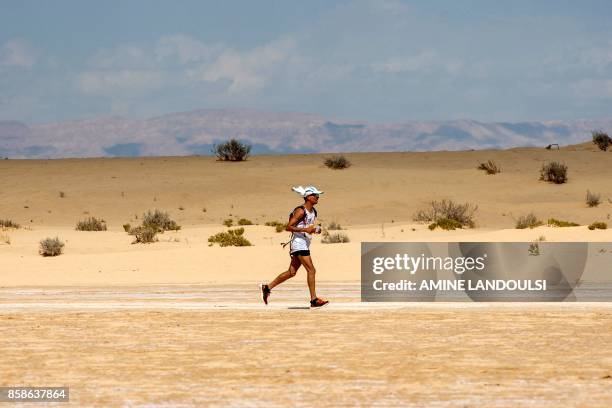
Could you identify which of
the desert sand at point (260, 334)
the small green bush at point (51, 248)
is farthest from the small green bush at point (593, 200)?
the small green bush at point (51, 248)

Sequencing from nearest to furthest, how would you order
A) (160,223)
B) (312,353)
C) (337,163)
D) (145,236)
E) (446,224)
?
(312,353) → (145,236) → (446,224) → (160,223) → (337,163)

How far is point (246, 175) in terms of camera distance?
233 ft

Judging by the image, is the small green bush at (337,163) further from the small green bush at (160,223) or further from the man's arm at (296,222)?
the man's arm at (296,222)

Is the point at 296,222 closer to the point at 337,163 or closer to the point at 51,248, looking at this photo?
the point at 51,248

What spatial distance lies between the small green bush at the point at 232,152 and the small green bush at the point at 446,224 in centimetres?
4420

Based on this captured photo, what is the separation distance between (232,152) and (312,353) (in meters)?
72.3

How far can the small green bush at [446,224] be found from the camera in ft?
132

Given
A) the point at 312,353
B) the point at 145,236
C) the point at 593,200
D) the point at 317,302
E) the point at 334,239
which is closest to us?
the point at 312,353

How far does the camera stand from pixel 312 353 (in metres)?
12.5

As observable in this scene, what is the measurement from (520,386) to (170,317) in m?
7.25

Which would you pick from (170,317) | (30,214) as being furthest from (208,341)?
(30,214)

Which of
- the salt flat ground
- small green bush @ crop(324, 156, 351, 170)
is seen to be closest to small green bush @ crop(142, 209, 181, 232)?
the salt flat ground

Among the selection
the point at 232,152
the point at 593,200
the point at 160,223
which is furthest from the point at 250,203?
the point at 232,152

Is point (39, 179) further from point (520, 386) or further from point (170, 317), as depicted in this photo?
point (520, 386)
